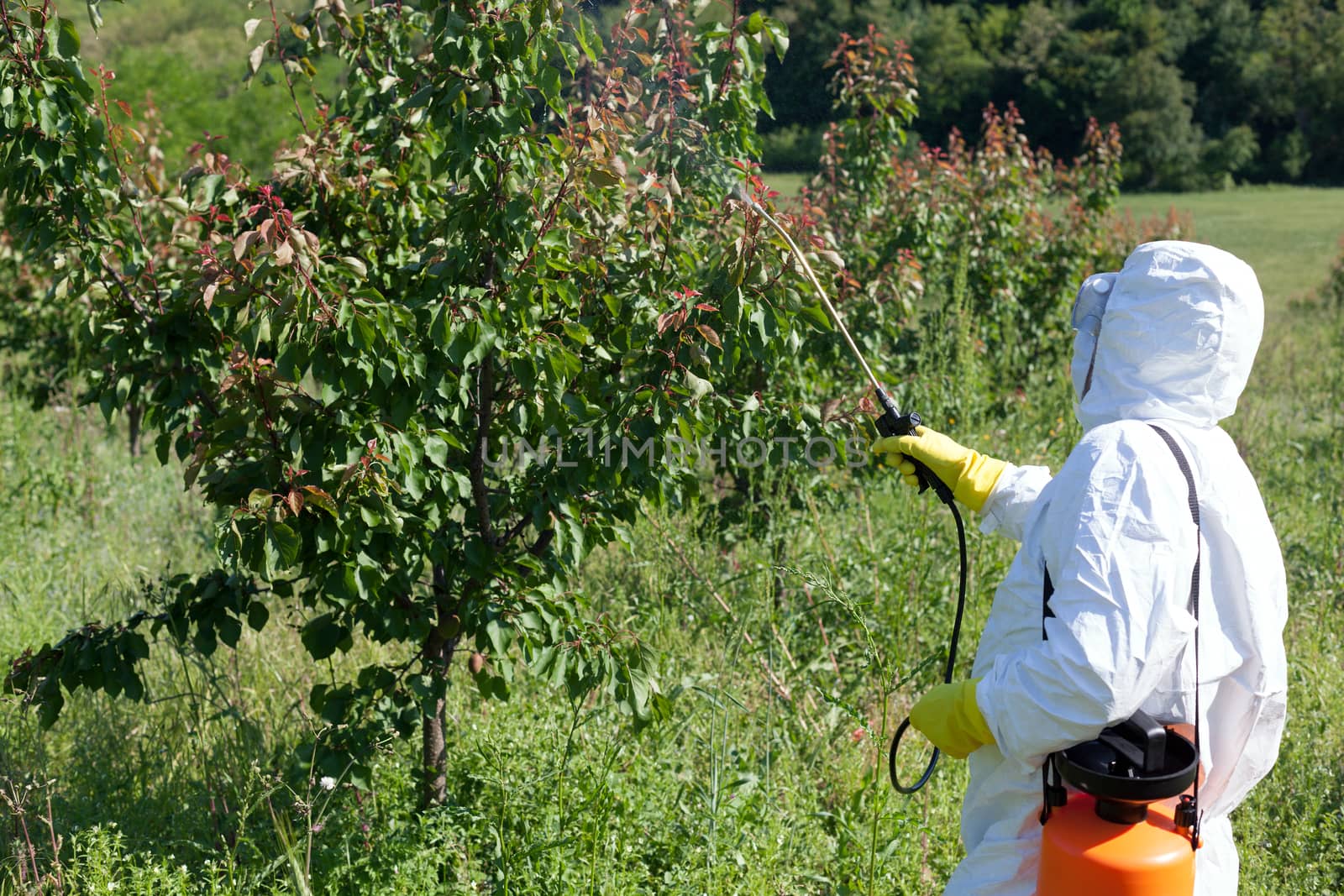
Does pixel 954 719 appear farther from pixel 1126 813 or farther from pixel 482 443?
pixel 482 443

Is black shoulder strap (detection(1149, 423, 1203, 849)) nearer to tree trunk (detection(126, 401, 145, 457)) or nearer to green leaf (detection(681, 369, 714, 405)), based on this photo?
green leaf (detection(681, 369, 714, 405))

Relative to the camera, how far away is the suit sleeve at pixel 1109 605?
5.14 ft

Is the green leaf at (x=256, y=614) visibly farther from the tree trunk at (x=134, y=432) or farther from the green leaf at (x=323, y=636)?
the tree trunk at (x=134, y=432)

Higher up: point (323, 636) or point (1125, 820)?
point (1125, 820)

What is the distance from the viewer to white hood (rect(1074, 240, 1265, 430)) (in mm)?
1700

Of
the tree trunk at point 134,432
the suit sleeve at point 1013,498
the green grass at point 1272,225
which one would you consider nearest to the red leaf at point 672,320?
the suit sleeve at point 1013,498

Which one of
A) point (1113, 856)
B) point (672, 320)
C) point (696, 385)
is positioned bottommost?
point (1113, 856)

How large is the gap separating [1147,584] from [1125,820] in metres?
0.37

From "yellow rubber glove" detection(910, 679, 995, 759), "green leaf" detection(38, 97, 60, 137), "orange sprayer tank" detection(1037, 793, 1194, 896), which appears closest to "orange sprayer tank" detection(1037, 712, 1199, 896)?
"orange sprayer tank" detection(1037, 793, 1194, 896)

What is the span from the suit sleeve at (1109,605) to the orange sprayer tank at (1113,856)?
5.0 inches

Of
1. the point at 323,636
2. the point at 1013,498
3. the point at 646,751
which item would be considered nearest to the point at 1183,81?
the point at 646,751

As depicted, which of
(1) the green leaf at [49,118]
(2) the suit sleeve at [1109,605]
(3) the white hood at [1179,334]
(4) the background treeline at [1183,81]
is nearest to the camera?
(2) the suit sleeve at [1109,605]

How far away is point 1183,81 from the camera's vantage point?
42625 mm

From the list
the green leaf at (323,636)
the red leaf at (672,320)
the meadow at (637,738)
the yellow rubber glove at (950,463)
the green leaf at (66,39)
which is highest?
the green leaf at (66,39)
